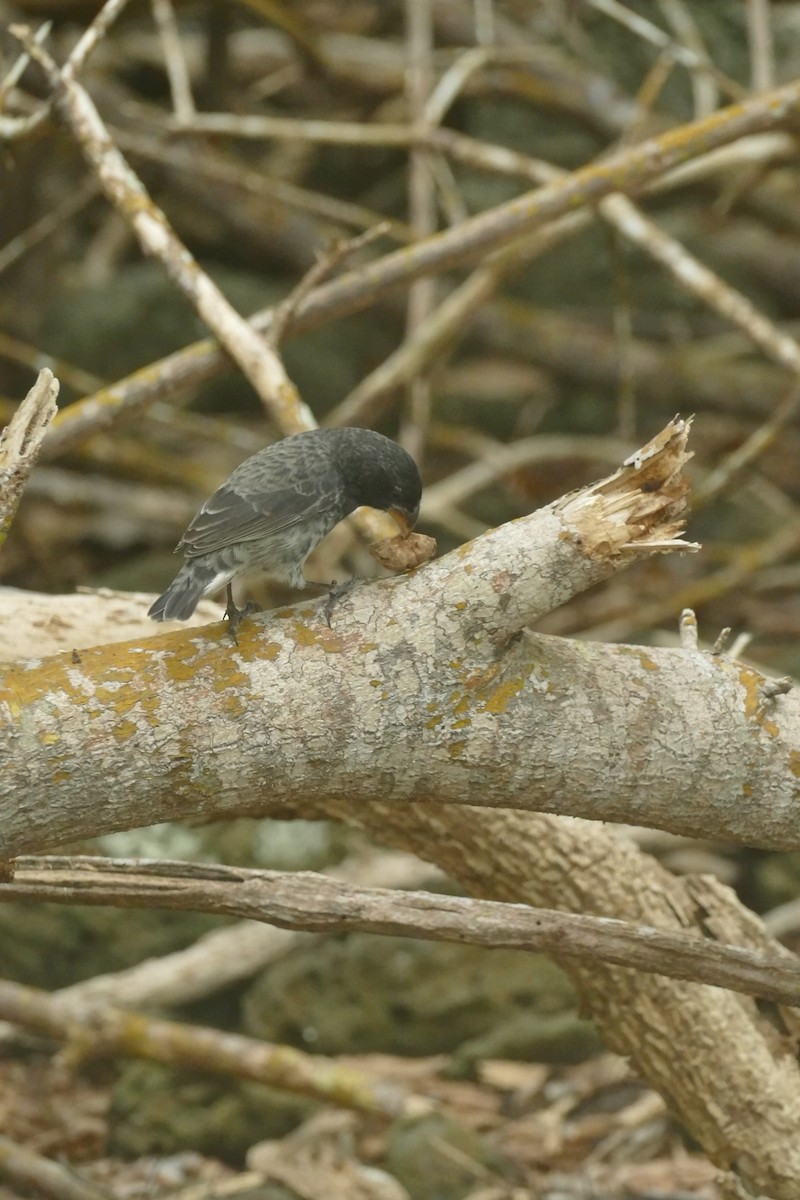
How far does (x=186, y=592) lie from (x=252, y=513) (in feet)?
0.84

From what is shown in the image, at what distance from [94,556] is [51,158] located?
2339 millimetres

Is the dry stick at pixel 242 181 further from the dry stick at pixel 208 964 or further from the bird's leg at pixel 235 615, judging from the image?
the bird's leg at pixel 235 615

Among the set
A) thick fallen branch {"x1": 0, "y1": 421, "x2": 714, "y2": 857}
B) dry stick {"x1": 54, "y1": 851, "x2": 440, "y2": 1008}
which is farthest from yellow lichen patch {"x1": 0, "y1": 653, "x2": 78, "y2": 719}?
dry stick {"x1": 54, "y1": 851, "x2": 440, "y2": 1008}

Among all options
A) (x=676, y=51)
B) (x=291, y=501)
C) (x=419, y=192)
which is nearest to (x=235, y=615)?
(x=291, y=501)

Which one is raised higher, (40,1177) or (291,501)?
(291,501)

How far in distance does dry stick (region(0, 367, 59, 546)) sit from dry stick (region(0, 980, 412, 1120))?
7.96ft

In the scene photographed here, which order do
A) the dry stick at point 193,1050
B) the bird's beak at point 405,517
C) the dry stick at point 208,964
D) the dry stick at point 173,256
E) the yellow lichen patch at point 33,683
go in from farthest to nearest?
the dry stick at point 208,964 < the dry stick at point 193,1050 < the dry stick at point 173,256 < the bird's beak at point 405,517 < the yellow lichen patch at point 33,683

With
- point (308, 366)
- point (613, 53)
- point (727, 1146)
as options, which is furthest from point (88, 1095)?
point (613, 53)

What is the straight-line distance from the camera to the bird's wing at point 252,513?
2.86 m

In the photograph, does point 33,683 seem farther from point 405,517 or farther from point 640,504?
point 640,504

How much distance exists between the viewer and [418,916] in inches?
107

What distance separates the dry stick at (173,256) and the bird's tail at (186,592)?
773 mm

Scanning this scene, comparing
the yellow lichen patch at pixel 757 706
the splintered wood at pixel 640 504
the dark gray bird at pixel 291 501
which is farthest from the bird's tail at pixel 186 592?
the yellow lichen patch at pixel 757 706

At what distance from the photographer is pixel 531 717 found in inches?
95.2
